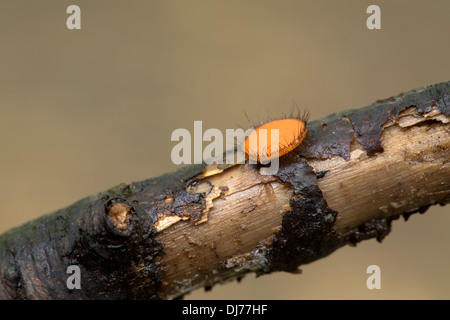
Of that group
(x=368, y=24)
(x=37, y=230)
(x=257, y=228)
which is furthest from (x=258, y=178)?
(x=368, y=24)

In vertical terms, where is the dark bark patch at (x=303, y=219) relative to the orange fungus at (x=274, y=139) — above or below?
below

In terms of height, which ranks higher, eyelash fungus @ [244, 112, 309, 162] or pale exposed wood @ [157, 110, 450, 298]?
eyelash fungus @ [244, 112, 309, 162]

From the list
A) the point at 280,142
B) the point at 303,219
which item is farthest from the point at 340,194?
the point at 280,142

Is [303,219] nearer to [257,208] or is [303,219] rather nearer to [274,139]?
[257,208]

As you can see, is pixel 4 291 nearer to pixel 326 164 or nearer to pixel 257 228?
pixel 257 228

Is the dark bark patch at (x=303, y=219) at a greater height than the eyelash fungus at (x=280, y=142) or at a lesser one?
lesser
